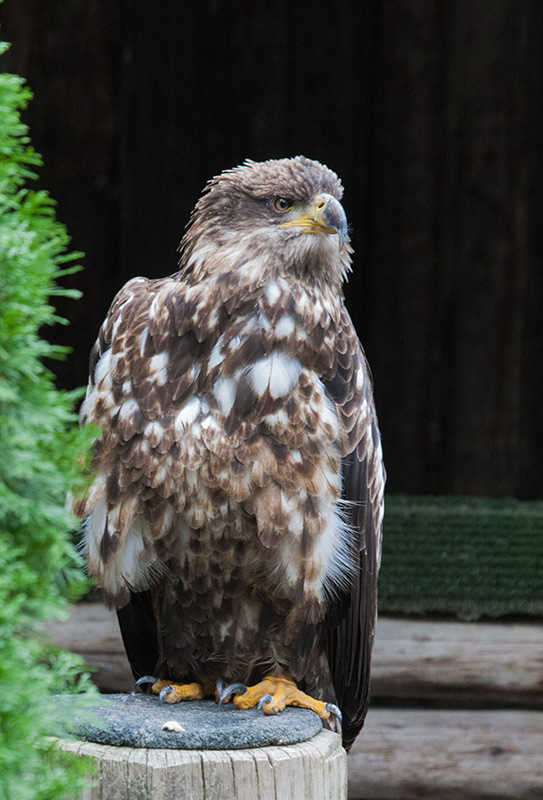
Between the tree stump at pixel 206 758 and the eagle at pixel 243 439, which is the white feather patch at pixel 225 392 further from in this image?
the tree stump at pixel 206 758

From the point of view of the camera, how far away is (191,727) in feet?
6.92

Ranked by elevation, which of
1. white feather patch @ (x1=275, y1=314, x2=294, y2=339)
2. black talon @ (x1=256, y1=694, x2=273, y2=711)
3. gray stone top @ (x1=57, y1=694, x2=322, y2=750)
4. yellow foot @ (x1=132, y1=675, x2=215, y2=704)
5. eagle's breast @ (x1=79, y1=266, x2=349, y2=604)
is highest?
white feather patch @ (x1=275, y1=314, x2=294, y2=339)

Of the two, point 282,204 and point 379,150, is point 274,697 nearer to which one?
point 282,204

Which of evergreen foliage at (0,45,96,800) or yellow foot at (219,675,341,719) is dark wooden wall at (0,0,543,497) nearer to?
yellow foot at (219,675,341,719)

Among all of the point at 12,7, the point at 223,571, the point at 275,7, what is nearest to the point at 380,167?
the point at 275,7

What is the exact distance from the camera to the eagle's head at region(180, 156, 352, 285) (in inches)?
96.3

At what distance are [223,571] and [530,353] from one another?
4.01 metres

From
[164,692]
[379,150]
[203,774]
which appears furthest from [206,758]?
[379,150]

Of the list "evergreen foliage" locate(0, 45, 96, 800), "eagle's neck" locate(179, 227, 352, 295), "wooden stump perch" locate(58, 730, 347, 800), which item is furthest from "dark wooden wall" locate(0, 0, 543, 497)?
"evergreen foliage" locate(0, 45, 96, 800)

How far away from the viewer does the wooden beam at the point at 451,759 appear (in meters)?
4.15

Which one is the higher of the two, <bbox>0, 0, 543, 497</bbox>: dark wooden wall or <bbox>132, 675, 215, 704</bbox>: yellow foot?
<bbox>0, 0, 543, 497</bbox>: dark wooden wall

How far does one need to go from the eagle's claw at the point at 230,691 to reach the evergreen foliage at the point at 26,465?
4.24 ft

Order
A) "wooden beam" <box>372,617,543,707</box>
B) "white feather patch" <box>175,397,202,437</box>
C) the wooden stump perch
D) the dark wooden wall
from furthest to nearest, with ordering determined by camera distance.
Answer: the dark wooden wall → "wooden beam" <box>372,617,543,707</box> → "white feather patch" <box>175,397,202,437</box> → the wooden stump perch

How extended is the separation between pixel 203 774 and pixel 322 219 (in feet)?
4.22
